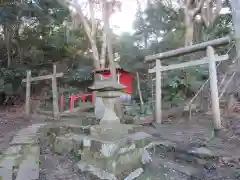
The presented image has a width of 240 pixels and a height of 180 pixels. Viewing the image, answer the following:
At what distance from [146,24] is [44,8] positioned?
15.6ft

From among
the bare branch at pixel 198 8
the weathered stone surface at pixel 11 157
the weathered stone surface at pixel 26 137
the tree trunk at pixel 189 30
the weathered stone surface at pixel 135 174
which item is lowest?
the weathered stone surface at pixel 135 174

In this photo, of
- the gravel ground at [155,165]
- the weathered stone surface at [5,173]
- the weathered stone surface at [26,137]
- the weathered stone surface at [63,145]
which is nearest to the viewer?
the weathered stone surface at [5,173]

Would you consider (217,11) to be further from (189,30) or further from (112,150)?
(112,150)

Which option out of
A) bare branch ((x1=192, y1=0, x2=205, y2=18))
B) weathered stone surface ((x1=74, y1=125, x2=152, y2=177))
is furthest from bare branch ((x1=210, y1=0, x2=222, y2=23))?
weathered stone surface ((x1=74, y1=125, x2=152, y2=177))

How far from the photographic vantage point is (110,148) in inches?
144

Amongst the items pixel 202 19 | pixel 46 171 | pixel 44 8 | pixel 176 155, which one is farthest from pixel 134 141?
pixel 44 8

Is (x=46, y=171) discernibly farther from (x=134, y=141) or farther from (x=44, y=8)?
(x=44, y=8)

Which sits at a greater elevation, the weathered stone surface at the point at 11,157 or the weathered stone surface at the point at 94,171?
the weathered stone surface at the point at 11,157

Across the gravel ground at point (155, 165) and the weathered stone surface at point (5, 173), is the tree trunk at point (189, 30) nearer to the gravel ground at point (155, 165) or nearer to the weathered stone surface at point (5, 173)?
the gravel ground at point (155, 165)

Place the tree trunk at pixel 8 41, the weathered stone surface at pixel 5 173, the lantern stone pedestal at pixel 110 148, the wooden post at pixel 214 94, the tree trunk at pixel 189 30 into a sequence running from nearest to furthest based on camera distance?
the weathered stone surface at pixel 5 173 → the lantern stone pedestal at pixel 110 148 → the wooden post at pixel 214 94 → the tree trunk at pixel 189 30 → the tree trunk at pixel 8 41

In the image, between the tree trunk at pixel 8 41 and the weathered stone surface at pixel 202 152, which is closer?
the weathered stone surface at pixel 202 152

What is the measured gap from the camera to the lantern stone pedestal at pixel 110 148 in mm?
3586

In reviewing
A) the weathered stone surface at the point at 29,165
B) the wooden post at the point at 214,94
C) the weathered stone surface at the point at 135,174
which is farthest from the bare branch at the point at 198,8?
the weathered stone surface at the point at 29,165

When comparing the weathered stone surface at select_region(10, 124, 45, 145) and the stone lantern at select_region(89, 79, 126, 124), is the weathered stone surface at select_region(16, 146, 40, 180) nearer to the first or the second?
the weathered stone surface at select_region(10, 124, 45, 145)
